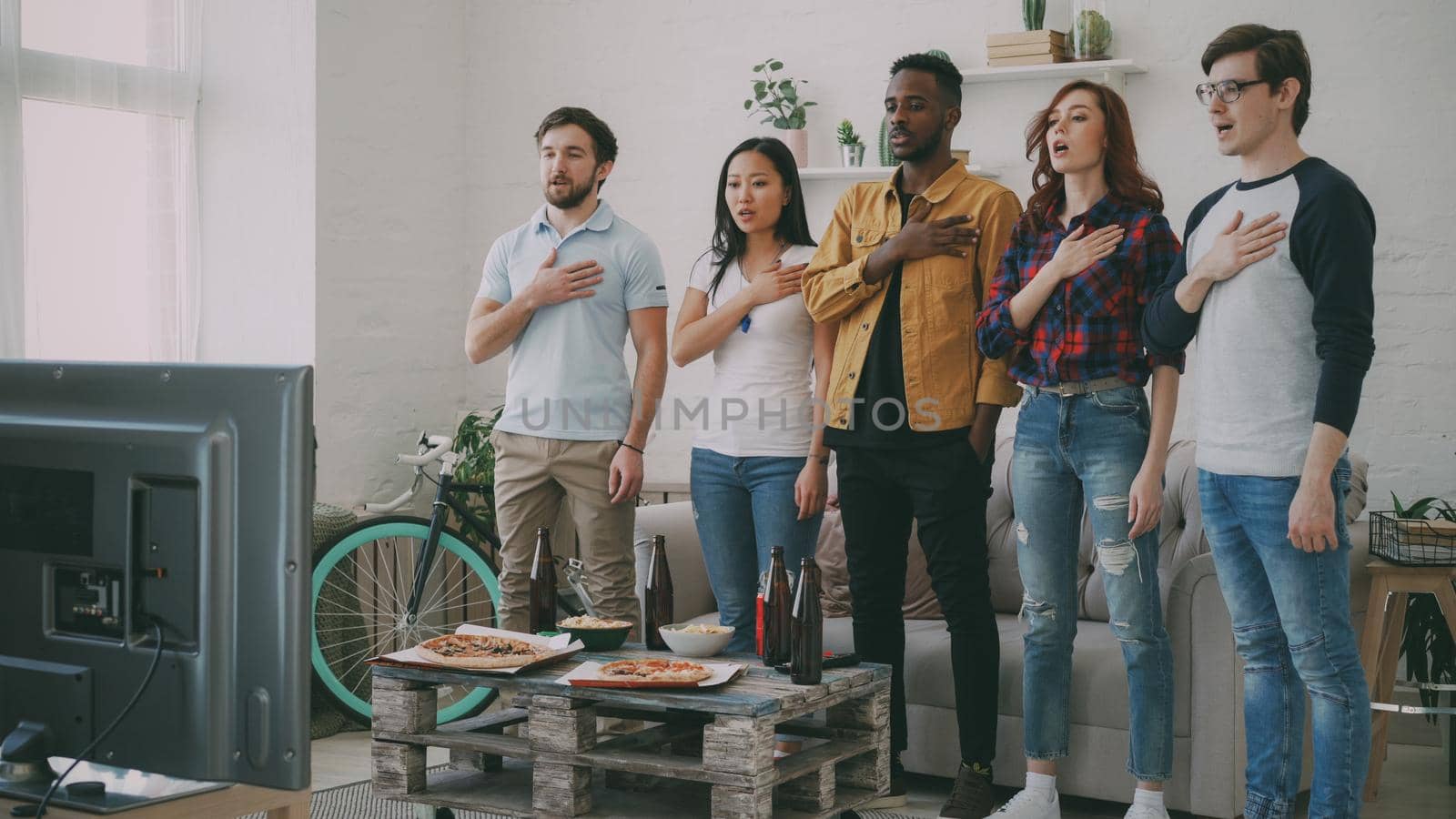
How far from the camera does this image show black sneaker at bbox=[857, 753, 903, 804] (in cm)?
293

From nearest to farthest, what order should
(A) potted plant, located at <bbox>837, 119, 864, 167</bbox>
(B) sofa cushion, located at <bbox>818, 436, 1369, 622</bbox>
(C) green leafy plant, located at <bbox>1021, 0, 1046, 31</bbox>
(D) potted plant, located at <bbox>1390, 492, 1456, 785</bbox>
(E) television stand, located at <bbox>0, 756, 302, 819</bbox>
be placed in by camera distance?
(E) television stand, located at <bbox>0, 756, 302, 819</bbox> < (B) sofa cushion, located at <bbox>818, 436, 1369, 622</bbox> < (D) potted plant, located at <bbox>1390, 492, 1456, 785</bbox> < (C) green leafy plant, located at <bbox>1021, 0, 1046, 31</bbox> < (A) potted plant, located at <bbox>837, 119, 864, 167</bbox>

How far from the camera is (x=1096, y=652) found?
→ 2.92 m

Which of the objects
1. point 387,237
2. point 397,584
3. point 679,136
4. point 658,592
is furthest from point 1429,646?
point 387,237

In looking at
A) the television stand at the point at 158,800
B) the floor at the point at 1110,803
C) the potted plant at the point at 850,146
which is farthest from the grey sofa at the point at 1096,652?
the television stand at the point at 158,800

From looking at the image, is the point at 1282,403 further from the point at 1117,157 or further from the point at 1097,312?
the point at 1117,157

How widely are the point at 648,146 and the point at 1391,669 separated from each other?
282cm

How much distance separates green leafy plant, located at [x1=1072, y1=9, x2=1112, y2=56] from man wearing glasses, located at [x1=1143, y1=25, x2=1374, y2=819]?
1639 mm

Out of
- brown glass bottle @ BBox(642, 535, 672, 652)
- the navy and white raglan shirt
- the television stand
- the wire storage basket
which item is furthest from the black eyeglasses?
the television stand

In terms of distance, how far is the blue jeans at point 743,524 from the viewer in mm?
2871

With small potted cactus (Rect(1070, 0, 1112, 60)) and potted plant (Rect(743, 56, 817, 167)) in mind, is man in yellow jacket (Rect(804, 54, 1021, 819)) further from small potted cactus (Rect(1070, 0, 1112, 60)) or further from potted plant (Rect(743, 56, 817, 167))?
potted plant (Rect(743, 56, 817, 167))

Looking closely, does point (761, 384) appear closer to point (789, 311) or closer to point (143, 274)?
point (789, 311)

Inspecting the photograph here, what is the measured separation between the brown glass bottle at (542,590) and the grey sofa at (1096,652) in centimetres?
72

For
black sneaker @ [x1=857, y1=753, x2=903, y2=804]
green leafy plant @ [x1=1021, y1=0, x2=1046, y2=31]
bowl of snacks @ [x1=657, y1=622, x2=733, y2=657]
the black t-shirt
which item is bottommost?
black sneaker @ [x1=857, y1=753, x2=903, y2=804]

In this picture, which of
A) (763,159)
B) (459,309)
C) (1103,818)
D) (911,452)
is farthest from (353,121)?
(1103,818)
